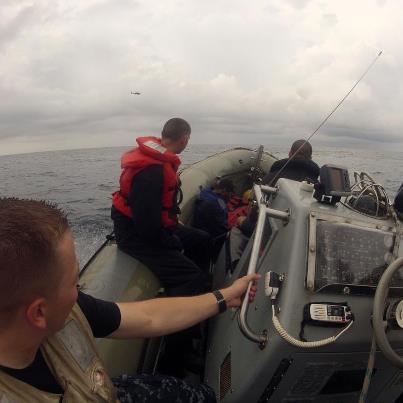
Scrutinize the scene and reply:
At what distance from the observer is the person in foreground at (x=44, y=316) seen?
0.94m

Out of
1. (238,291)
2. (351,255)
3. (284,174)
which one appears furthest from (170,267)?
(284,174)

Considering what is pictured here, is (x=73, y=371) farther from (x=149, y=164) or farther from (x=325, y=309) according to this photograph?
(x=149, y=164)

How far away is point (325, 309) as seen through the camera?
1688mm

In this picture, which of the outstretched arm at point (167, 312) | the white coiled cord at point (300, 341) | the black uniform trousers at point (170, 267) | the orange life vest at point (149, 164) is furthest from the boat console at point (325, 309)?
the orange life vest at point (149, 164)

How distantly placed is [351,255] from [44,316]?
4.82 feet

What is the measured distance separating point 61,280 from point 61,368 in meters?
0.39

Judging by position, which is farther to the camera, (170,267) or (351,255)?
(170,267)

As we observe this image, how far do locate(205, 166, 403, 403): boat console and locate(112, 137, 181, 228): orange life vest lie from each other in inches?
48.6

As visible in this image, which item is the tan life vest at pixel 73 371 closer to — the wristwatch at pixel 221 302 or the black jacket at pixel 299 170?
the wristwatch at pixel 221 302

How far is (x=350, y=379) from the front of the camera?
76.5 inches

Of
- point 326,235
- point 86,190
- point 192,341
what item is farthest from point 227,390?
point 86,190

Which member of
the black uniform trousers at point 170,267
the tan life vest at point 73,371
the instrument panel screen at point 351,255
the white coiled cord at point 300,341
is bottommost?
the black uniform trousers at point 170,267

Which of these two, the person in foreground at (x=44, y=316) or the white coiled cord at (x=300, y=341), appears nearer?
the person in foreground at (x=44, y=316)

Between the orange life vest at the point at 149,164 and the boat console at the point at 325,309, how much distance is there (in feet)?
4.05
